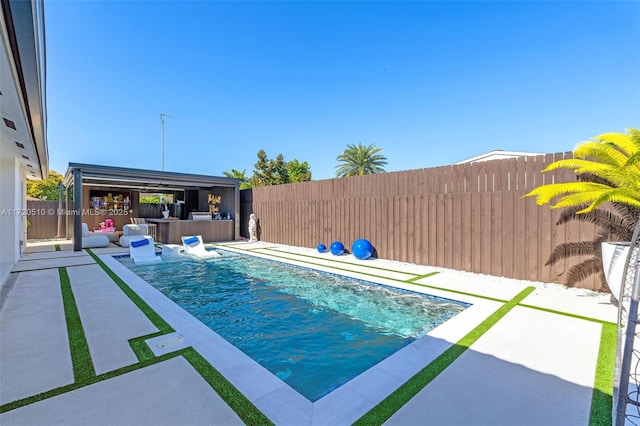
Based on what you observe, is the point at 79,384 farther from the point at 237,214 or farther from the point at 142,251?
the point at 237,214

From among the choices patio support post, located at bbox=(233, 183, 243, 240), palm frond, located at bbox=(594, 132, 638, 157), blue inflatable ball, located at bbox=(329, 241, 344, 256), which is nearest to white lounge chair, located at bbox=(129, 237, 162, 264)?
patio support post, located at bbox=(233, 183, 243, 240)

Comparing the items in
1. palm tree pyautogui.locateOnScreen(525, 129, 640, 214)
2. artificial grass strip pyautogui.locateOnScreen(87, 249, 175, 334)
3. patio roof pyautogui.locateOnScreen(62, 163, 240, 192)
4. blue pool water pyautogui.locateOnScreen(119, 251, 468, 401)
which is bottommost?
blue pool water pyautogui.locateOnScreen(119, 251, 468, 401)

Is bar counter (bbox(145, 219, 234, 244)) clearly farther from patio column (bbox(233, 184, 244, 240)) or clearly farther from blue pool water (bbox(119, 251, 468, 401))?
blue pool water (bbox(119, 251, 468, 401))

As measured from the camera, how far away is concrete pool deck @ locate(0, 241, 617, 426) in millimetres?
2070

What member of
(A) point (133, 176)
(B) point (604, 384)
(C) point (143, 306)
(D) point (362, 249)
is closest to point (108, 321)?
(C) point (143, 306)

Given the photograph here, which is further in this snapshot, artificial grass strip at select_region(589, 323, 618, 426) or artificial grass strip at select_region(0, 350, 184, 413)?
artificial grass strip at select_region(0, 350, 184, 413)

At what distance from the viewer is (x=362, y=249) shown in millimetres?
8672

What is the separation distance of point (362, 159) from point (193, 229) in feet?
64.3

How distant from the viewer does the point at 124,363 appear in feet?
9.08

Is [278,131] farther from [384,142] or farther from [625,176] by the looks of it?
[625,176]

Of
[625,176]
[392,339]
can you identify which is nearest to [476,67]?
[625,176]

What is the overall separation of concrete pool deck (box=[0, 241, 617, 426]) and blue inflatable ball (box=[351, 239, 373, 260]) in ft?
13.1

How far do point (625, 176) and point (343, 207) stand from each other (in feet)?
22.3

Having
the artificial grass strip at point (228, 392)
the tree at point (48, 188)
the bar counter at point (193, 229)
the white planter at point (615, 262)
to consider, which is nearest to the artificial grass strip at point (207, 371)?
the artificial grass strip at point (228, 392)
